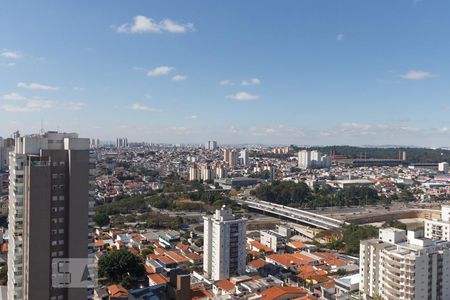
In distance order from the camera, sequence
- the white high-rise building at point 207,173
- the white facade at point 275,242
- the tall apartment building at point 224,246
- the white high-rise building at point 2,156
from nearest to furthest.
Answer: the tall apartment building at point 224,246 < the white facade at point 275,242 < the white high-rise building at point 2,156 < the white high-rise building at point 207,173

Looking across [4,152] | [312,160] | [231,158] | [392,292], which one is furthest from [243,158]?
[392,292]

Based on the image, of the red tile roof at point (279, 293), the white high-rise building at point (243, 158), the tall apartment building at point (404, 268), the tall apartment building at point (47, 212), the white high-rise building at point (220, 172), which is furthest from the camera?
the white high-rise building at point (243, 158)

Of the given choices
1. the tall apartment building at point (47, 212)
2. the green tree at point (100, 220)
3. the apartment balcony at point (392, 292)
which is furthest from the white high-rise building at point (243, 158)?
the tall apartment building at point (47, 212)

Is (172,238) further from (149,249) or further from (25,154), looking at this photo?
(25,154)

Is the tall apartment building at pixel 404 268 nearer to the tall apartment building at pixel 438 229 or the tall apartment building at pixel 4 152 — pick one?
the tall apartment building at pixel 438 229

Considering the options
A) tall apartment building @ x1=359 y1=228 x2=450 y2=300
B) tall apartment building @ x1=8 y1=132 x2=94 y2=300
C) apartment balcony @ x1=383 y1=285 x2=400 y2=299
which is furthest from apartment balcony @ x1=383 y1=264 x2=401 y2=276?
Answer: tall apartment building @ x1=8 y1=132 x2=94 y2=300

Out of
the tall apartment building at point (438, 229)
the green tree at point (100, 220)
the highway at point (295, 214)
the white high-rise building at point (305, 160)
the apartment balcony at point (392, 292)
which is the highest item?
the white high-rise building at point (305, 160)

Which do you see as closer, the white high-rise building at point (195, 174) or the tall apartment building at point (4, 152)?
the tall apartment building at point (4, 152)
